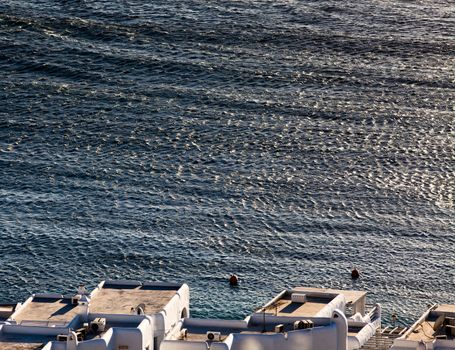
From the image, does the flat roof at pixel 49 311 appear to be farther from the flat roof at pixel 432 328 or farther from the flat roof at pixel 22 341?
the flat roof at pixel 432 328

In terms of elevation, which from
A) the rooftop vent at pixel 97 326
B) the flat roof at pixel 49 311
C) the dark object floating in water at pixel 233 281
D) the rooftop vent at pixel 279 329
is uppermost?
the rooftop vent at pixel 97 326

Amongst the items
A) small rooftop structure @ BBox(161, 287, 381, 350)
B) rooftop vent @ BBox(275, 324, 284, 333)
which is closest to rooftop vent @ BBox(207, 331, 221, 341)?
small rooftop structure @ BBox(161, 287, 381, 350)

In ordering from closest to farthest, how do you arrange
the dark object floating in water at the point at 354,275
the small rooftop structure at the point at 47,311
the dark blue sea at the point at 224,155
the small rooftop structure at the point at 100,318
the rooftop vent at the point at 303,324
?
the small rooftop structure at the point at 100,318 → the rooftop vent at the point at 303,324 → the small rooftop structure at the point at 47,311 → the dark object floating in water at the point at 354,275 → the dark blue sea at the point at 224,155

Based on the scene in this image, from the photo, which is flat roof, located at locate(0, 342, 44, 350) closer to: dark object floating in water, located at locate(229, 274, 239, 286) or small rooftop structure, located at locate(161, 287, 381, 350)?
small rooftop structure, located at locate(161, 287, 381, 350)

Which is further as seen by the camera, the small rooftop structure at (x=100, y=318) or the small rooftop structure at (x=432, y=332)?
the small rooftop structure at (x=100, y=318)

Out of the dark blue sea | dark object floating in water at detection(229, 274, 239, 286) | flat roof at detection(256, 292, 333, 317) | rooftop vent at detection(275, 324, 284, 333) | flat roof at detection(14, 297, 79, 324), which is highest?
rooftop vent at detection(275, 324, 284, 333)

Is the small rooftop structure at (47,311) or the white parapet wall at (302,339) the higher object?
the white parapet wall at (302,339)

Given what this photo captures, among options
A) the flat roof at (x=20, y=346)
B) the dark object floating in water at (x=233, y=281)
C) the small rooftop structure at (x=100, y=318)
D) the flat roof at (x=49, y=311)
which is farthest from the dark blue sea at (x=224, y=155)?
the flat roof at (x=20, y=346)
